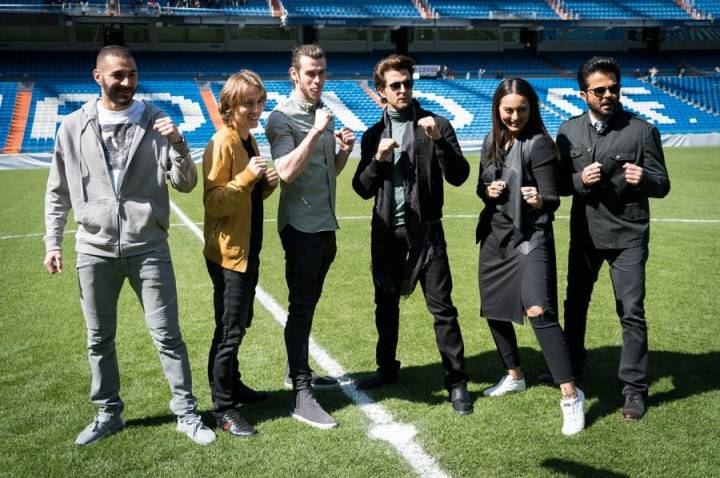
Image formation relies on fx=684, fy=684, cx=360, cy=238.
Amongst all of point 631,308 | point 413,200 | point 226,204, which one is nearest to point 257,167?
point 226,204

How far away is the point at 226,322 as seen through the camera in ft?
14.0

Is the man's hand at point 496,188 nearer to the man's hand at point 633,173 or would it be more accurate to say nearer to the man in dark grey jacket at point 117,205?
the man's hand at point 633,173

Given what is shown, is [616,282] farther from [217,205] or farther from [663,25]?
[663,25]

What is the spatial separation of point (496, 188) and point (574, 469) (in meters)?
1.77

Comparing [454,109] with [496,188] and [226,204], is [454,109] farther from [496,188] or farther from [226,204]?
[226,204]

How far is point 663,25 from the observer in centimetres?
4034

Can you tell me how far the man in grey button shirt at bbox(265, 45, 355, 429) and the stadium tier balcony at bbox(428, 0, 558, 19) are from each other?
37.0 meters

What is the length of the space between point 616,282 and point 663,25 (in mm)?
41289

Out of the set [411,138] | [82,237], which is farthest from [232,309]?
[411,138]

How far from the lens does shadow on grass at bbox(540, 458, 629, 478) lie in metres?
3.70

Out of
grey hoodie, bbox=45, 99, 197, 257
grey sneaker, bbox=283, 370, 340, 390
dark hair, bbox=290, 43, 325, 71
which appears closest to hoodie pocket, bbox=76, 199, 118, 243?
grey hoodie, bbox=45, 99, 197, 257

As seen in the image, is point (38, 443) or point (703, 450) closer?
point (703, 450)

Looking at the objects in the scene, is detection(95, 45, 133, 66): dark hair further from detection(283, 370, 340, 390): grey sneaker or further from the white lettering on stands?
the white lettering on stands

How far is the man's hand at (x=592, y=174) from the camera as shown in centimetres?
439
